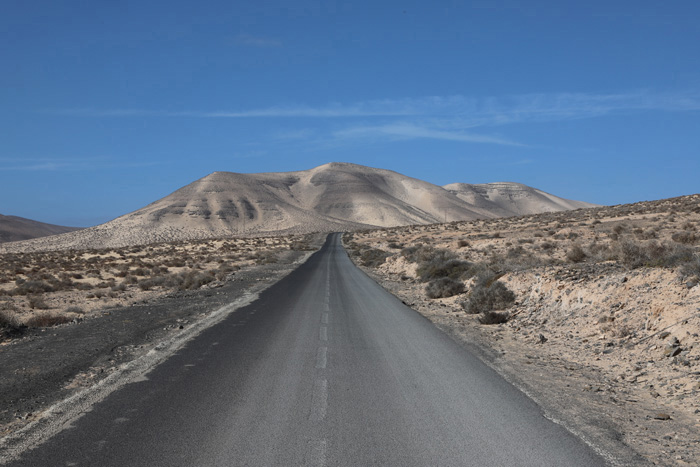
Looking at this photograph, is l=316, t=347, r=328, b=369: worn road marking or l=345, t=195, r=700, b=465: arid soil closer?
l=345, t=195, r=700, b=465: arid soil

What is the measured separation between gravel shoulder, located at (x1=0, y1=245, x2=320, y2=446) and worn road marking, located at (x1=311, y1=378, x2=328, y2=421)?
343 centimetres

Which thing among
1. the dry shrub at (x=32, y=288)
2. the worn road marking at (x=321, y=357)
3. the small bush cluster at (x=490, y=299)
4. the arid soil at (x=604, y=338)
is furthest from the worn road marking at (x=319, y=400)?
the dry shrub at (x=32, y=288)

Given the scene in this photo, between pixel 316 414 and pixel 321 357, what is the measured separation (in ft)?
10.6

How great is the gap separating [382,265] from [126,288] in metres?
19.7

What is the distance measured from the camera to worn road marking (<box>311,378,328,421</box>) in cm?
622

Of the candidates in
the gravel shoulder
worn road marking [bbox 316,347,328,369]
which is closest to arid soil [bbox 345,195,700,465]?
worn road marking [bbox 316,347,328,369]

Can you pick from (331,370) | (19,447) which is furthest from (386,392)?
(19,447)

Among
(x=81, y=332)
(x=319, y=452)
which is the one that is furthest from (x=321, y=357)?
(x=81, y=332)

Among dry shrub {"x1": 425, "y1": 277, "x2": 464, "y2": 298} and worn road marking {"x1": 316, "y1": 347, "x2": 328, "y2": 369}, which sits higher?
dry shrub {"x1": 425, "y1": 277, "x2": 464, "y2": 298}

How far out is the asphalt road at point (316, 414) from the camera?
5082 millimetres

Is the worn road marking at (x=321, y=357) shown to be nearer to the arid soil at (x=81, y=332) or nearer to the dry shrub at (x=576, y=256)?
the arid soil at (x=81, y=332)

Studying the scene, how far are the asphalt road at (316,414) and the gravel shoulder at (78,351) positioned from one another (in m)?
0.94

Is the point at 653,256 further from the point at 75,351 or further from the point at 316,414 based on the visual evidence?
the point at 75,351

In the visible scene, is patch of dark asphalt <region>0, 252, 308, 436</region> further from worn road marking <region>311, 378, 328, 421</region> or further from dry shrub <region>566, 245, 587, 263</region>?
dry shrub <region>566, 245, 587, 263</region>
